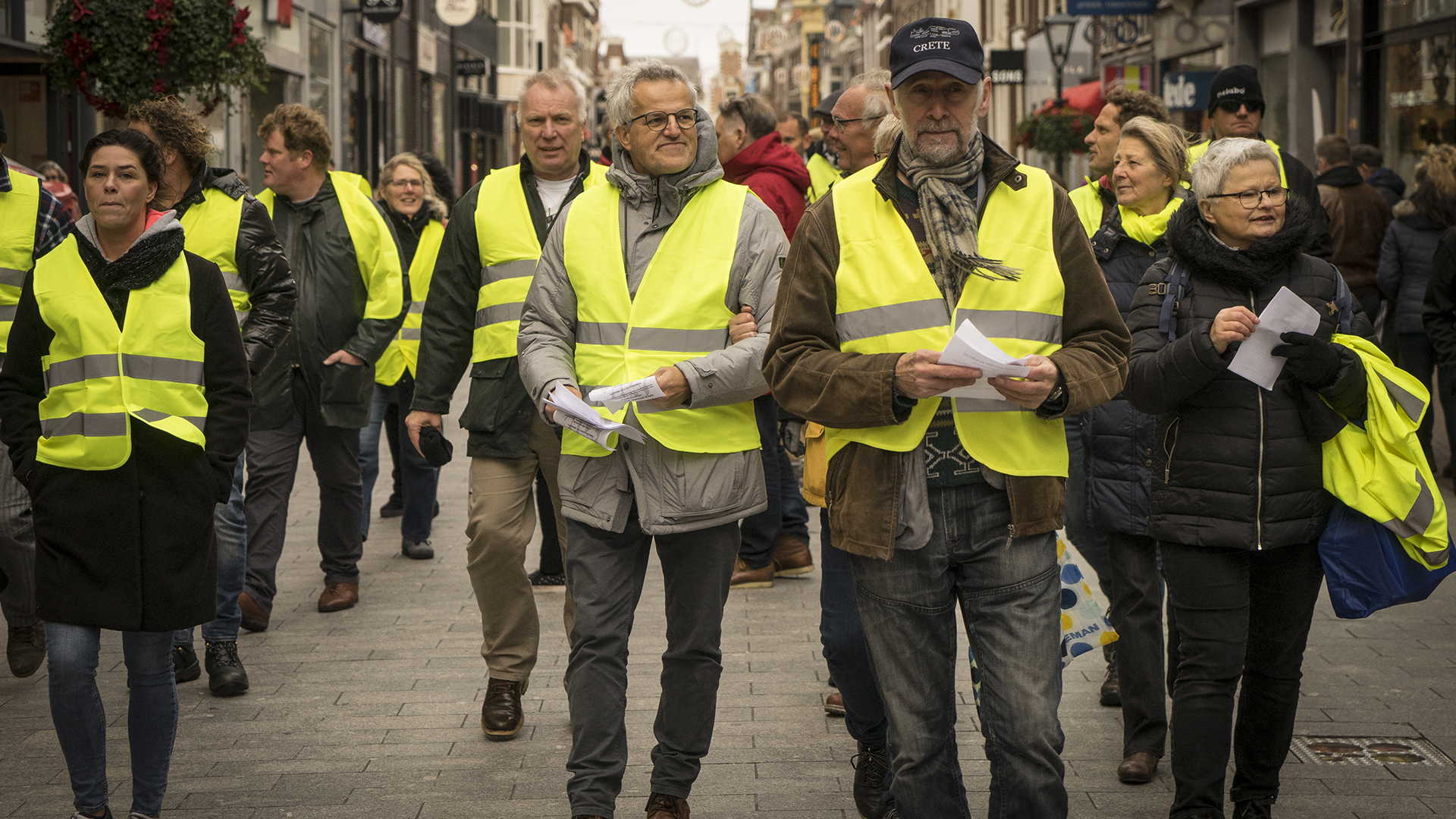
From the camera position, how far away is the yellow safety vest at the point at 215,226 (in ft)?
19.2

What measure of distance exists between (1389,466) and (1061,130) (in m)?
19.2

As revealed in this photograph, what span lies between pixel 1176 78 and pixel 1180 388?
15789 millimetres

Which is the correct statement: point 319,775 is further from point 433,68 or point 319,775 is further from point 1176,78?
point 433,68

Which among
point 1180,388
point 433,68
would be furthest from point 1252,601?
point 433,68

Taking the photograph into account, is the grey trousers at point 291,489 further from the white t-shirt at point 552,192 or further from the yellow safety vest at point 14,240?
the white t-shirt at point 552,192

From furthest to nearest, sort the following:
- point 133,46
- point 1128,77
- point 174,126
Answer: point 1128,77 < point 133,46 < point 174,126

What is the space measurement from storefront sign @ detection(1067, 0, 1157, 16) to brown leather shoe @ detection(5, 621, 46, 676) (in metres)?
18.8

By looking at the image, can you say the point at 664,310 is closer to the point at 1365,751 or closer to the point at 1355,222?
the point at 1365,751

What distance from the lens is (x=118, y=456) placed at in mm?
4191

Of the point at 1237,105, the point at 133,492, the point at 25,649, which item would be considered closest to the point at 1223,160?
the point at 1237,105

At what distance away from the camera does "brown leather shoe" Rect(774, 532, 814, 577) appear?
7.95 meters

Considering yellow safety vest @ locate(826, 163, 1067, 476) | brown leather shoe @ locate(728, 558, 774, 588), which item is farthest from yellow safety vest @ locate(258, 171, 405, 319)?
yellow safety vest @ locate(826, 163, 1067, 476)

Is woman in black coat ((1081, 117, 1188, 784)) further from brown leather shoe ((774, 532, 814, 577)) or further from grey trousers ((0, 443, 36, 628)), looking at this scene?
grey trousers ((0, 443, 36, 628))

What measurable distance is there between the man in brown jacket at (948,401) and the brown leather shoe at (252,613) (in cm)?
383
